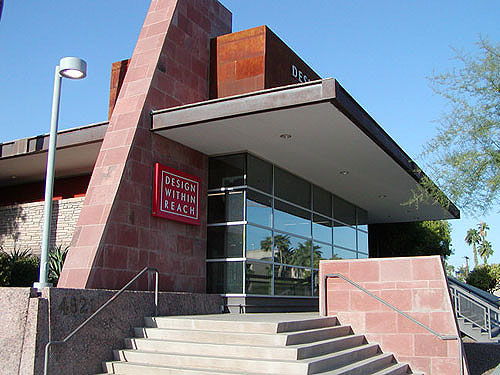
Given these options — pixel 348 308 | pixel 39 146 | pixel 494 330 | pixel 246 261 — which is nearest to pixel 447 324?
pixel 348 308

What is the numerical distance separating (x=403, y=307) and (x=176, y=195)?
17.4 feet

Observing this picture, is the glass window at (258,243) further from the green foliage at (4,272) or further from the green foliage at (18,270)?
the green foliage at (4,272)

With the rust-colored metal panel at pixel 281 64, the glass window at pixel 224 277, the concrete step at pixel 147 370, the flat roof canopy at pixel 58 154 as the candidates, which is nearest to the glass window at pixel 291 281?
the glass window at pixel 224 277

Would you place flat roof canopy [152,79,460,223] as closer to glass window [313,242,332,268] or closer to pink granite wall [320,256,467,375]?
glass window [313,242,332,268]

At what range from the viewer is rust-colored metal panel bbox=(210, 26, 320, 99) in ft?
42.3

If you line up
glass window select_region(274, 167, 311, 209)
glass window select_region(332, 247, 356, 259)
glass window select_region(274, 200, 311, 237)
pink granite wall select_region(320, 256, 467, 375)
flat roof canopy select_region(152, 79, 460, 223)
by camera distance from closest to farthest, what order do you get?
pink granite wall select_region(320, 256, 467, 375), flat roof canopy select_region(152, 79, 460, 223), glass window select_region(274, 200, 311, 237), glass window select_region(274, 167, 311, 209), glass window select_region(332, 247, 356, 259)

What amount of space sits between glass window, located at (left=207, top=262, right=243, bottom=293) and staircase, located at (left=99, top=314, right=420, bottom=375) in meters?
3.12

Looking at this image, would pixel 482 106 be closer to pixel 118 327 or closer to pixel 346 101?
→ pixel 346 101

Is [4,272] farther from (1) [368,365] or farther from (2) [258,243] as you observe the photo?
(1) [368,365]

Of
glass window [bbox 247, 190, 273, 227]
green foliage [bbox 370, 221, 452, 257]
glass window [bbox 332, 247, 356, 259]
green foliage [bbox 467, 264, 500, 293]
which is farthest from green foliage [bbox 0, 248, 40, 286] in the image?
green foliage [bbox 467, 264, 500, 293]

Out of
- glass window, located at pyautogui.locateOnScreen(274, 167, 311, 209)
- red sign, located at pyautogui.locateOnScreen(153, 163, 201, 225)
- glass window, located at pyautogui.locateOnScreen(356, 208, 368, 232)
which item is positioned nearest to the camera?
red sign, located at pyautogui.locateOnScreen(153, 163, 201, 225)

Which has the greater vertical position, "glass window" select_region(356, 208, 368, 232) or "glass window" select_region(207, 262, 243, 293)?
"glass window" select_region(356, 208, 368, 232)

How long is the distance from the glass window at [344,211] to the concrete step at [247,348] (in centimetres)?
940

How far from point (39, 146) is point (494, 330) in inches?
478
